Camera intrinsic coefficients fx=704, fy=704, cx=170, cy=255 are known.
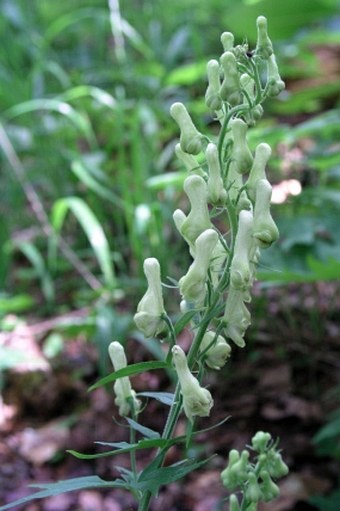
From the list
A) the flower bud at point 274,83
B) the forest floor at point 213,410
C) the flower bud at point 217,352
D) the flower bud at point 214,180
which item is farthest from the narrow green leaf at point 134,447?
the forest floor at point 213,410

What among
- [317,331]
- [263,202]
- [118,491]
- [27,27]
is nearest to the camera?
[263,202]

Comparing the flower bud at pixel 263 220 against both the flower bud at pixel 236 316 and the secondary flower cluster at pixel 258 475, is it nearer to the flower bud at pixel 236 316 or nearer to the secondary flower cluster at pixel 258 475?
the flower bud at pixel 236 316

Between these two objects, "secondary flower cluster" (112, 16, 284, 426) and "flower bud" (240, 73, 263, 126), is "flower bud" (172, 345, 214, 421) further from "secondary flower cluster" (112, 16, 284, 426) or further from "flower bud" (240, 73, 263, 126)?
"flower bud" (240, 73, 263, 126)

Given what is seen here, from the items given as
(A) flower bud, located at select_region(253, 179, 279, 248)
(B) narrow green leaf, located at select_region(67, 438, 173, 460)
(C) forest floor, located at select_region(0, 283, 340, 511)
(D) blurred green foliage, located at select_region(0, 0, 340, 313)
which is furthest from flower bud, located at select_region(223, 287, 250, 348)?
(C) forest floor, located at select_region(0, 283, 340, 511)

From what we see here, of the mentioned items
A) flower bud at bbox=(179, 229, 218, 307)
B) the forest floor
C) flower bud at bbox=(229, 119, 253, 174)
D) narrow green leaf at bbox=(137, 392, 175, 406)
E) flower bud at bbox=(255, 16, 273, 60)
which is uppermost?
flower bud at bbox=(255, 16, 273, 60)

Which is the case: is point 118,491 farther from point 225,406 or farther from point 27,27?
point 27,27

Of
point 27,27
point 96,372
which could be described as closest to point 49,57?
point 27,27

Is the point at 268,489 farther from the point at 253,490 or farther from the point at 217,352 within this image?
the point at 217,352

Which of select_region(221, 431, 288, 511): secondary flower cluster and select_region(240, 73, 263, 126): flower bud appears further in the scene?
select_region(221, 431, 288, 511): secondary flower cluster
